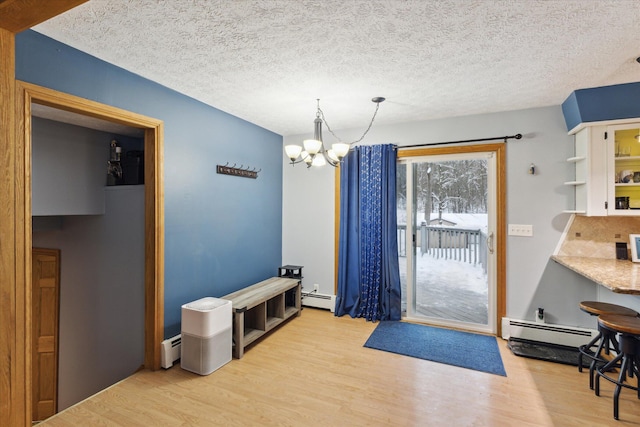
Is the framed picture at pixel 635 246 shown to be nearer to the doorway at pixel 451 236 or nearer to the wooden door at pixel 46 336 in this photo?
the doorway at pixel 451 236

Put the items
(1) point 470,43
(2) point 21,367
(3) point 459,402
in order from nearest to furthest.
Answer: (2) point 21,367, (1) point 470,43, (3) point 459,402

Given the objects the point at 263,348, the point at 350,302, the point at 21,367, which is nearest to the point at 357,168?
the point at 350,302

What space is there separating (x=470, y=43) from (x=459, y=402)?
2.58m

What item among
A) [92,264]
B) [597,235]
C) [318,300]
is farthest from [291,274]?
[597,235]

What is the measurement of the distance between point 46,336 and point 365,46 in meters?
4.75

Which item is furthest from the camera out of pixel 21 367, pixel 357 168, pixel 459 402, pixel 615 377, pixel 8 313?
pixel 357 168

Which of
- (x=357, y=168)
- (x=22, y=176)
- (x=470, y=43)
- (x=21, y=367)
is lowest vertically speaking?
(x=21, y=367)

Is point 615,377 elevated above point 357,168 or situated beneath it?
situated beneath

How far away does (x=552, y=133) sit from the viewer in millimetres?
3240

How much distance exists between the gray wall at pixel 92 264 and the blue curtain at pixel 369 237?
2398mm

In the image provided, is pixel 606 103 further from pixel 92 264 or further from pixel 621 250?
pixel 92 264

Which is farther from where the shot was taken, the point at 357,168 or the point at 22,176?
the point at 357,168

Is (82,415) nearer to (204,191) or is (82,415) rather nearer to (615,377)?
(204,191)

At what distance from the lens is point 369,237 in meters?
3.93
